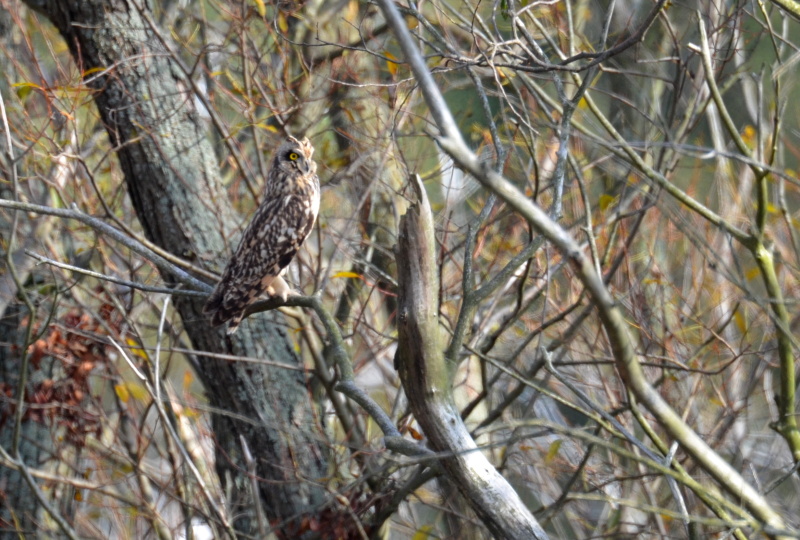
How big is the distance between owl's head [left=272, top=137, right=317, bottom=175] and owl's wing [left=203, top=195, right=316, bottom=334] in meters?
0.20

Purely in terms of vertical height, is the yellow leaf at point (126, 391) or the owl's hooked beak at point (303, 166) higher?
the owl's hooked beak at point (303, 166)

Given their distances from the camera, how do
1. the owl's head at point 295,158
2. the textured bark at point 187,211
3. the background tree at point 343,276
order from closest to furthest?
the background tree at point 343,276, the owl's head at point 295,158, the textured bark at point 187,211

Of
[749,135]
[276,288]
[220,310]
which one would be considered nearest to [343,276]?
[276,288]

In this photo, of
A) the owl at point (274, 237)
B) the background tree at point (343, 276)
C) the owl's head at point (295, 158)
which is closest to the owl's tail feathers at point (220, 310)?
the owl at point (274, 237)

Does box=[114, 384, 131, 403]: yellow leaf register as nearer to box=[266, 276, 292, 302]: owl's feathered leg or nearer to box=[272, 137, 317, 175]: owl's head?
box=[266, 276, 292, 302]: owl's feathered leg

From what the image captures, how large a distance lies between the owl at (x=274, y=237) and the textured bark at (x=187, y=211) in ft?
1.58

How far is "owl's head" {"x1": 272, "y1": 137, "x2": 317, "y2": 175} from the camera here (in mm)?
4562

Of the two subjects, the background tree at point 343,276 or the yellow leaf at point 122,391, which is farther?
the yellow leaf at point 122,391

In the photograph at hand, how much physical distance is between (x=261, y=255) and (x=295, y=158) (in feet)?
2.33

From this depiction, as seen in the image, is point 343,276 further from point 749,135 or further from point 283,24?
point 749,135

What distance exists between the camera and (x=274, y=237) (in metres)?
4.30

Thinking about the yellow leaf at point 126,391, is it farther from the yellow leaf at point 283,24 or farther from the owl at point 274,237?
the yellow leaf at point 283,24

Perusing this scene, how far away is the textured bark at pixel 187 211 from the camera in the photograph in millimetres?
4750

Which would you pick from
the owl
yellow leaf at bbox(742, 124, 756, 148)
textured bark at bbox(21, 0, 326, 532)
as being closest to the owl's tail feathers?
the owl
